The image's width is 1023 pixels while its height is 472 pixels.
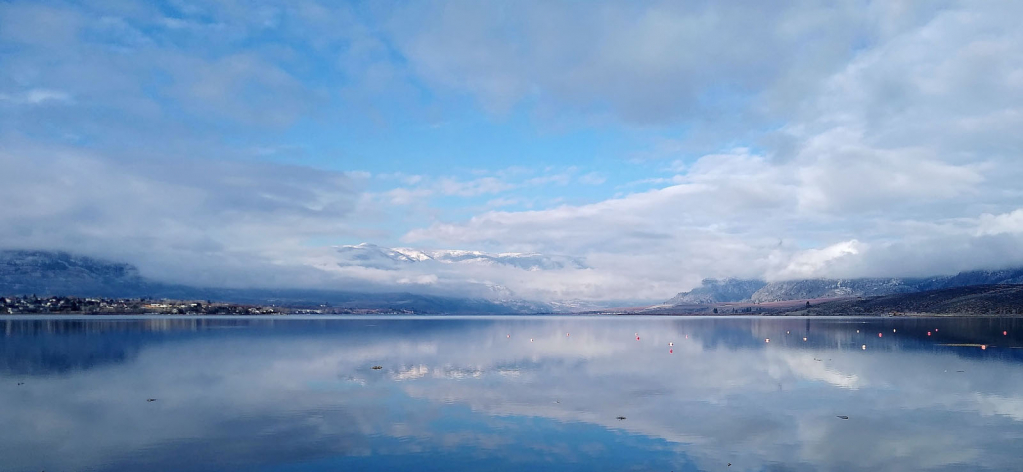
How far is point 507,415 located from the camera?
3378 centimetres

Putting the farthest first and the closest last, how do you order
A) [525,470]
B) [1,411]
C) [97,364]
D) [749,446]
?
[97,364], [1,411], [749,446], [525,470]

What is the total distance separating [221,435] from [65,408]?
46.0 ft

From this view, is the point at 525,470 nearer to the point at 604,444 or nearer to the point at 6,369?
the point at 604,444

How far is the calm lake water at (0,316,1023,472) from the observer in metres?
24.9

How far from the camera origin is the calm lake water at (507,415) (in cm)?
2489

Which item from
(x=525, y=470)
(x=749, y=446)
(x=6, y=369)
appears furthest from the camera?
(x=6, y=369)

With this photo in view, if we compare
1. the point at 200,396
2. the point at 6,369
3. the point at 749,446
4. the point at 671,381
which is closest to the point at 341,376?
the point at 200,396

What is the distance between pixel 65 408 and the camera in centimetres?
3569

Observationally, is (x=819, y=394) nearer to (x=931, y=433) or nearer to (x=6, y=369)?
(x=931, y=433)

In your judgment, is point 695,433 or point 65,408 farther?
point 65,408

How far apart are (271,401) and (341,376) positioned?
12353 mm

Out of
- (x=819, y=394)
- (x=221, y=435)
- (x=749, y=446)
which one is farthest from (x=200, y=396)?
(x=819, y=394)

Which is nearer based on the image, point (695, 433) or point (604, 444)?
point (604, 444)

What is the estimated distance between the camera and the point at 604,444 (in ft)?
89.4
